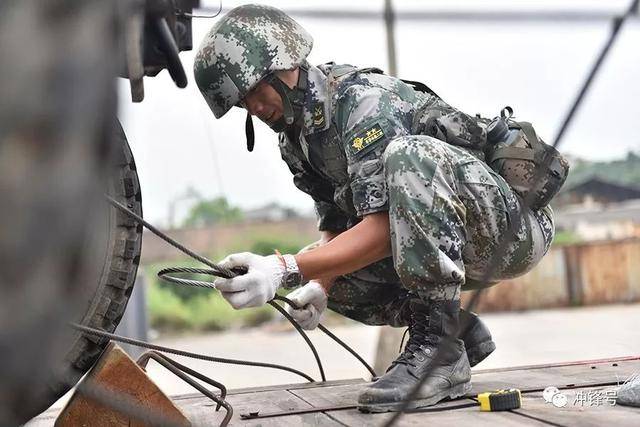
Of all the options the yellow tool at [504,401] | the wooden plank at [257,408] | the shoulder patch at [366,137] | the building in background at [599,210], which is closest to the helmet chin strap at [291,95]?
the shoulder patch at [366,137]

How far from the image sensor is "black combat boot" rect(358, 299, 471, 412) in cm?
155

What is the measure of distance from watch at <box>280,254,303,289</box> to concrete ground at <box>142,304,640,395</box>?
470 cm

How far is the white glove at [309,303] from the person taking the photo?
203 cm

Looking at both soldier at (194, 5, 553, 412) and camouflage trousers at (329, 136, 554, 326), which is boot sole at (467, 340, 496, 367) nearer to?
soldier at (194, 5, 553, 412)

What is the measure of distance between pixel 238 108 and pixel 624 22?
1087 millimetres

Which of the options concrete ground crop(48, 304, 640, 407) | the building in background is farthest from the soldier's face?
the building in background

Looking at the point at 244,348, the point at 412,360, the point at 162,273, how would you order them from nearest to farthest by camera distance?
the point at 412,360, the point at 162,273, the point at 244,348

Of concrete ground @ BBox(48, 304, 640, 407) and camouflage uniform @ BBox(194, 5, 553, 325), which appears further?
concrete ground @ BBox(48, 304, 640, 407)

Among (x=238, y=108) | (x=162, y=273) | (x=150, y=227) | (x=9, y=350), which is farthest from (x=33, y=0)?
(x=238, y=108)

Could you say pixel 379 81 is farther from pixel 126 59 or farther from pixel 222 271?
pixel 126 59

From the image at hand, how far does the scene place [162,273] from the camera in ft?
6.03

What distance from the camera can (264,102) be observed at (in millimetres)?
1889

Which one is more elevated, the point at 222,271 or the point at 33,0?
the point at 33,0

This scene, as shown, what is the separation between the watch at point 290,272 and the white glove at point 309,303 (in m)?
0.32
